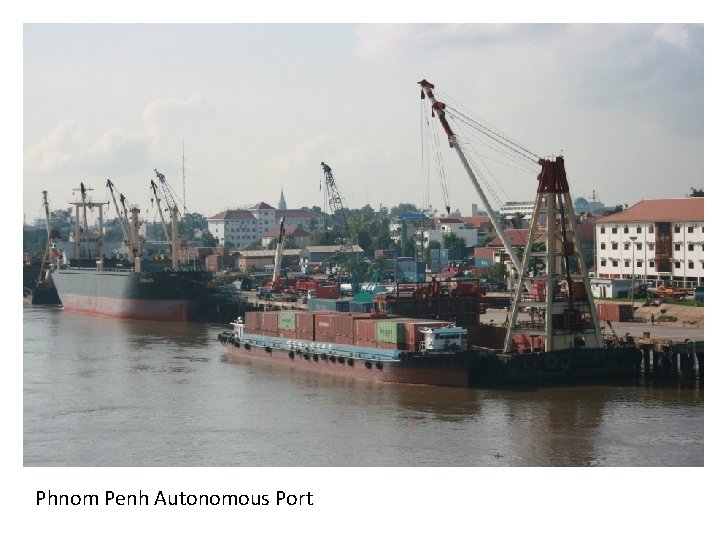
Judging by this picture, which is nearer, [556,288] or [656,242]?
[556,288]

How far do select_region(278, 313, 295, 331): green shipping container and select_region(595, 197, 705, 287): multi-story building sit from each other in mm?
25424

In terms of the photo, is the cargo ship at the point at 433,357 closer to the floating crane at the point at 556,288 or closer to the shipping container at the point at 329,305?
the floating crane at the point at 556,288

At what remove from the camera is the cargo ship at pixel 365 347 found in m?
45.0

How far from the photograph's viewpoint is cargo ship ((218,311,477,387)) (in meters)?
45.0

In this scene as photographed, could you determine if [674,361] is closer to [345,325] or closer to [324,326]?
[345,325]

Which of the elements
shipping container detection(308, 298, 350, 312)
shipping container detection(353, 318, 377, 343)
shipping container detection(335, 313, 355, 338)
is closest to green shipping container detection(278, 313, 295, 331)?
shipping container detection(335, 313, 355, 338)

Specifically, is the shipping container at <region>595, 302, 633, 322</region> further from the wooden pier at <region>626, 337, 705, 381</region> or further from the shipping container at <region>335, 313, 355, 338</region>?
the shipping container at <region>335, 313, 355, 338</region>

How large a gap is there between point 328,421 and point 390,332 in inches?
376

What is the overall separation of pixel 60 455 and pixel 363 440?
8690 mm

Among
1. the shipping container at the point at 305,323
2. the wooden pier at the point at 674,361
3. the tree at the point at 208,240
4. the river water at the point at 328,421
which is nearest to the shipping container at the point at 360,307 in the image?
the shipping container at the point at 305,323

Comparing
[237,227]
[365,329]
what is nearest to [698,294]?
[365,329]

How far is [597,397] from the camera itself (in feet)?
139

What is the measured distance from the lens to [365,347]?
159 ft
